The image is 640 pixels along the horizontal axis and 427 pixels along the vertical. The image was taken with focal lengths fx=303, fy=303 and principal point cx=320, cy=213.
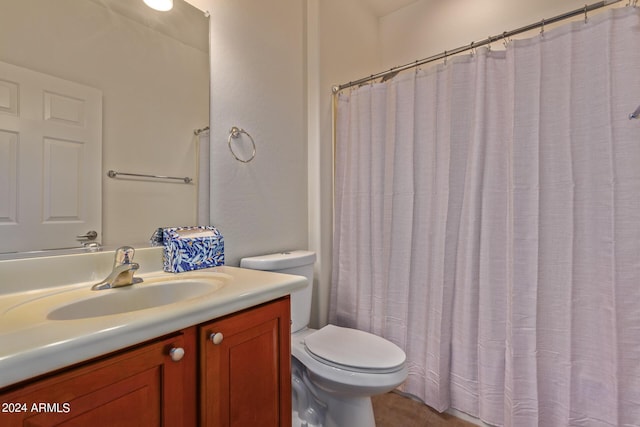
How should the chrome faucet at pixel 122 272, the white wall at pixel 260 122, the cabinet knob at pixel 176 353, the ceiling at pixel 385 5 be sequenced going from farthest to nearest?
1. the ceiling at pixel 385 5
2. the white wall at pixel 260 122
3. the chrome faucet at pixel 122 272
4. the cabinet knob at pixel 176 353

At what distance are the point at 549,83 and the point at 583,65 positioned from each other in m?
0.12

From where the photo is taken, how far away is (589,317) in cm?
123

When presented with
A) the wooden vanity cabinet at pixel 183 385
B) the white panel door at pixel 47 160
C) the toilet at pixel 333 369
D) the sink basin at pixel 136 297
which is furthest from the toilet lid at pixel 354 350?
the white panel door at pixel 47 160

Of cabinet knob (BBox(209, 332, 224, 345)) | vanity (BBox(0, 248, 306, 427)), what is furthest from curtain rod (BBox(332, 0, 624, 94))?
cabinet knob (BBox(209, 332, 224, 345))

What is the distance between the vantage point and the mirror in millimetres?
912

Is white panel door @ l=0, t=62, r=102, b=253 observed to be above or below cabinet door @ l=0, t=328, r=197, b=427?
above

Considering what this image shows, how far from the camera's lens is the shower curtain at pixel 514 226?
46.1 inches

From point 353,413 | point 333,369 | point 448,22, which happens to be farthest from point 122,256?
point 448,22

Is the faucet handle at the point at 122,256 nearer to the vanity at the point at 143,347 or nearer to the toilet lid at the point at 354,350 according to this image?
the vanity at the point at 143,347

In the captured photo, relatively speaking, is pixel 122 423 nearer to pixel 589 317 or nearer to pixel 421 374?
pixel 421 374

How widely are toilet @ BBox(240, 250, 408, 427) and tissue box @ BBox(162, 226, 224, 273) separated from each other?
0.66 feet

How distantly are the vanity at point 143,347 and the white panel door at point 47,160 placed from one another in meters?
0.10

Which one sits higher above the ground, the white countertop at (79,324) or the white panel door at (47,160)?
the white panel door at (47,160)

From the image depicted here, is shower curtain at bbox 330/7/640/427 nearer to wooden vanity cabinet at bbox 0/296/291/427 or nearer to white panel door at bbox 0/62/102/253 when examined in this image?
wooden vanity cabinet at bbox 0/296/291/427
